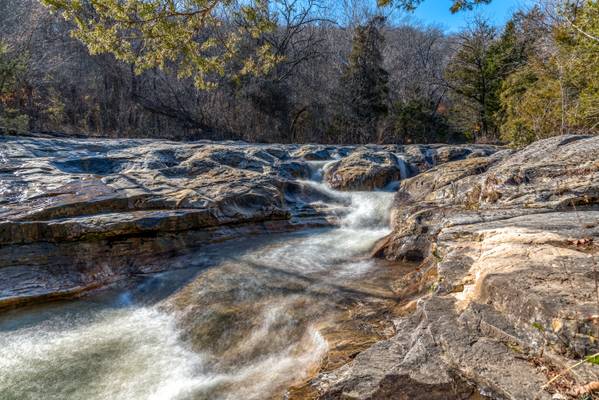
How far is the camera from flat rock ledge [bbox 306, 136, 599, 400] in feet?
5.41

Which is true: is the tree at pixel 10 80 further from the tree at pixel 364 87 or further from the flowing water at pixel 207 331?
the tree at pixel 364 87

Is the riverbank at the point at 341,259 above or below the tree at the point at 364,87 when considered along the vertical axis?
below

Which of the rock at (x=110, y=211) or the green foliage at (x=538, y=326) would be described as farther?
the rock at (x=110, y=211)

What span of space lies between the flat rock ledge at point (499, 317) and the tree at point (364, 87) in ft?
52.0

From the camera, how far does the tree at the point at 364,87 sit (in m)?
18.7

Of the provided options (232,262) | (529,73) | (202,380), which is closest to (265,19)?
(232,262)

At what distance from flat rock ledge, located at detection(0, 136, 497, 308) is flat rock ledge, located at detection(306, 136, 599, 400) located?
3.49m

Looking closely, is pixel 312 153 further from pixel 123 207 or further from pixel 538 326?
pixel 538 326

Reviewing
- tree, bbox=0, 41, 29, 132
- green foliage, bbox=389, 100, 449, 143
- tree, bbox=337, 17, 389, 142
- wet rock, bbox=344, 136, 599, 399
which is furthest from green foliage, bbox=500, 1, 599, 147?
tree, bbox=0, 41, 29, 132

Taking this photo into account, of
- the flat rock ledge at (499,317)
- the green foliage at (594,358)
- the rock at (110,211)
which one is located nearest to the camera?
the green foliage at (594,358)

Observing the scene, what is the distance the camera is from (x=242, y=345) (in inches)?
124

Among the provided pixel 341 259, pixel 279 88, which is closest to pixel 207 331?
pixel 341 259

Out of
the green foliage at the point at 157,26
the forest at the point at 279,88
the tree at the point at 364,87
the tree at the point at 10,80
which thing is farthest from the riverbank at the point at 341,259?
the tree at the point at 364,87

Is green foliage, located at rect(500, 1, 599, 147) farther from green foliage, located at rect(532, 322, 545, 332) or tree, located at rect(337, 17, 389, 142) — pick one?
green foliage, located at rect(532, 322, 545, 332)
